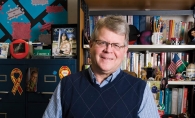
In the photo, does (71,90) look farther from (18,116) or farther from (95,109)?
(18,116)

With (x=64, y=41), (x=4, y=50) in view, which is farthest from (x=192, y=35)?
(x=4, y=50)

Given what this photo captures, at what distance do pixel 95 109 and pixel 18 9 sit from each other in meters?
1.58

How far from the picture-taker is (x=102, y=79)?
3.47 ft

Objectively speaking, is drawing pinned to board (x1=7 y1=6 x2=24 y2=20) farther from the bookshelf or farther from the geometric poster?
the bookshelf

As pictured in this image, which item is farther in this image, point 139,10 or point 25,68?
point 139,10

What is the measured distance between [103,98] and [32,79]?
89 centimetres

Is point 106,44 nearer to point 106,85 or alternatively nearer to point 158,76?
point 106,85

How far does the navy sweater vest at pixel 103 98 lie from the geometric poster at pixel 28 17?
4.05 ft

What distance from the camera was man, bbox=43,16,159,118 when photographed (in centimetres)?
98

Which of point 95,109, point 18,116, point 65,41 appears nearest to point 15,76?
point 18,116

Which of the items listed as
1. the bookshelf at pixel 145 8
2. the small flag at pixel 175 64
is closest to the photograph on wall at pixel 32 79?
the bookshelf at pixel 145 8

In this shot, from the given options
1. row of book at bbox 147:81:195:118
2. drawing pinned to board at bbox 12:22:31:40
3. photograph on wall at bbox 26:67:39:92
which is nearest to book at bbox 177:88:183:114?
row of book at bbox 147:81:195:118

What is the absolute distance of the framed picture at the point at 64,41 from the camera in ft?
5.61

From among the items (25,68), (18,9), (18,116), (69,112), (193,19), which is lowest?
(18,116)
